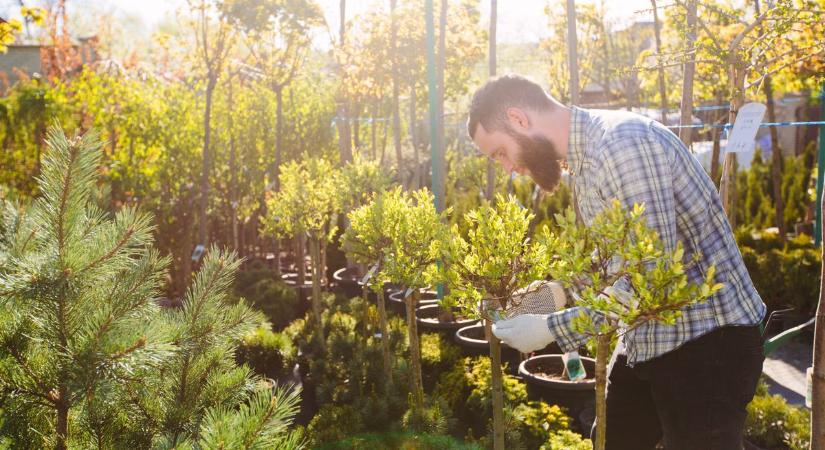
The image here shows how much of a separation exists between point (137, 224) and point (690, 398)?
1478 mm

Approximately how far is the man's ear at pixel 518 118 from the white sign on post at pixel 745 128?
5.55 feet

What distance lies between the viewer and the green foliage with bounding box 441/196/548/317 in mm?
2344

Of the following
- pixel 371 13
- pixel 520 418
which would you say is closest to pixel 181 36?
pixel 371 13

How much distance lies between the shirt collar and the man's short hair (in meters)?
0.09

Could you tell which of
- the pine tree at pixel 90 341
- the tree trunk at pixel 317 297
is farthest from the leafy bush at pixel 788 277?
the pine tree at pixel 90 341

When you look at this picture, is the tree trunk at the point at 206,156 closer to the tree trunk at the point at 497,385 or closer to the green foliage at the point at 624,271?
Answer: the tree trunk at the point at 497,385

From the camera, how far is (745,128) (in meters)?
3.28

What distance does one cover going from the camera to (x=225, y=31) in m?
6.92

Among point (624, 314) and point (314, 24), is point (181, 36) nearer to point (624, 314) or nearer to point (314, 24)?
point (314, 24)

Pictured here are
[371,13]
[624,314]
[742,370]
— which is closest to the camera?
[624,314]

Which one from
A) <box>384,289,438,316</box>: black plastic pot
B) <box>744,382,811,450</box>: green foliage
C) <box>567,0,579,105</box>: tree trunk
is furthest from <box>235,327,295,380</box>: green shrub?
<box>744,382,811,450</box>: green foliage

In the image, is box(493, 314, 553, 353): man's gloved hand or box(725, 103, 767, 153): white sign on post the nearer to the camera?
box(493, 314, 553, 353): man's gloved hand

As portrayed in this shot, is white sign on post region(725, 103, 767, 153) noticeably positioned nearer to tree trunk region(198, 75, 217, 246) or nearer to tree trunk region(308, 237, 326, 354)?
tree trunk region(308, 237, 326, 354)

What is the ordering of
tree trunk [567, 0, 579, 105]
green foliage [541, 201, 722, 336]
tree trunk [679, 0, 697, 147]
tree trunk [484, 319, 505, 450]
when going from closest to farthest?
green foliage [541, 201, 722, 336]
tree trunk [484, 319, 505, 450]
tree trunk [679, 0, 697, 147]
tree trunk [567, 0, 579, 105]
